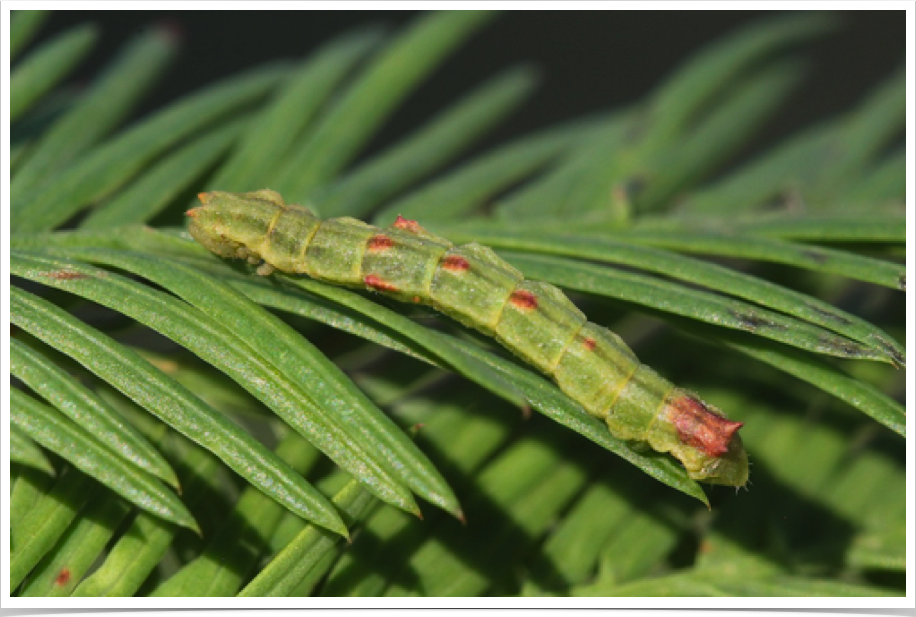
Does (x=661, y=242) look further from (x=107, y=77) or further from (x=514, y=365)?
(x=107, y=77)

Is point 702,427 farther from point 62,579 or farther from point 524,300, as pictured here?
point 62,579

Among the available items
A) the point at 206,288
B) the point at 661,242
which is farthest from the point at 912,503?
the point at 206,288

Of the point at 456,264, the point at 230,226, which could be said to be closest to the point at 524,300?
the point at 456,264

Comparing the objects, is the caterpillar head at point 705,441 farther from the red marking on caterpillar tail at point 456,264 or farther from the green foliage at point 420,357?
the red marking on caterpillar tail at point 456,264

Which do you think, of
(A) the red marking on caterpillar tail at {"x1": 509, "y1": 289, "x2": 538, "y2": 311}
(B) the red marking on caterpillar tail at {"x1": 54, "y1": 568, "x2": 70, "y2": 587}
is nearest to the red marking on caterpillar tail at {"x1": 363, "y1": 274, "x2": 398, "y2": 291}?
(A) the red marking on caterpillar tail at {"x1": 509, "y1": 289, "x2": 538, "y2": 311}

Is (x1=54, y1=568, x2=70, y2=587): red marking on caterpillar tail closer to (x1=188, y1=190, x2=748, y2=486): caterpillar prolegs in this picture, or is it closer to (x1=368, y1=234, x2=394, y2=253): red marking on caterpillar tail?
(x1=188, y1=190, x2=748, y2=486): caterpillar prolegs

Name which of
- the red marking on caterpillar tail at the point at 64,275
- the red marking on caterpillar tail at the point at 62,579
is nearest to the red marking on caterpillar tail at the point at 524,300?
the red marking on caterpillar tail at the point at 64,275
